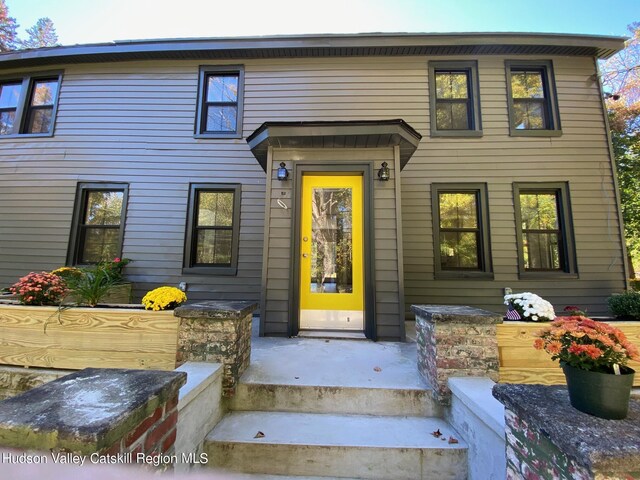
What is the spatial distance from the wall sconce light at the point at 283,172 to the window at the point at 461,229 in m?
2.78

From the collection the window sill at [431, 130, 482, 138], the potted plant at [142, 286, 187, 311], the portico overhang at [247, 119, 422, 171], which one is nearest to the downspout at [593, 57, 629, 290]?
the window sill at [431, 130, 482, 138]

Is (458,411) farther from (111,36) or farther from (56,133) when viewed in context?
(111,36)

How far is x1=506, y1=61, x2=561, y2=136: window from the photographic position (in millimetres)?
5125

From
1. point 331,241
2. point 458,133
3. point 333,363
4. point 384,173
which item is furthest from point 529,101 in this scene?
point 333,363

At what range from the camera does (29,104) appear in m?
5.62

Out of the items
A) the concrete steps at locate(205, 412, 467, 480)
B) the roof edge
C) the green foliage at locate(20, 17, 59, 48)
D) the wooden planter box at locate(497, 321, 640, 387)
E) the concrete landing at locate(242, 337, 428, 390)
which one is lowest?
the concrete steps at locate(205, 412, 467, 480)

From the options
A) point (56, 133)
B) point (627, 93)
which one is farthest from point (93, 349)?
point (627, 93)


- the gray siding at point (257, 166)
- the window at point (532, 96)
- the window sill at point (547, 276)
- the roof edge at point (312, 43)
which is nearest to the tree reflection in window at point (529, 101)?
the window at point (532, 96)

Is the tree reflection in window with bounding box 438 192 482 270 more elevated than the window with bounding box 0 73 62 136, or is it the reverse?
the window with bounding box 0 73 62 136

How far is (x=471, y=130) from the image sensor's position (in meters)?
5.09

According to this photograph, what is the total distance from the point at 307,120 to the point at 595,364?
5124 millimetres

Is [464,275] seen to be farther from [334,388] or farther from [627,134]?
[627,134]

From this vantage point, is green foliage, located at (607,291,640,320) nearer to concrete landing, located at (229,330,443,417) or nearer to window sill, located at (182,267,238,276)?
concrete landing, located at (229,330,443,417)

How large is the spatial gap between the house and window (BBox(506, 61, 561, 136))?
3 cm
